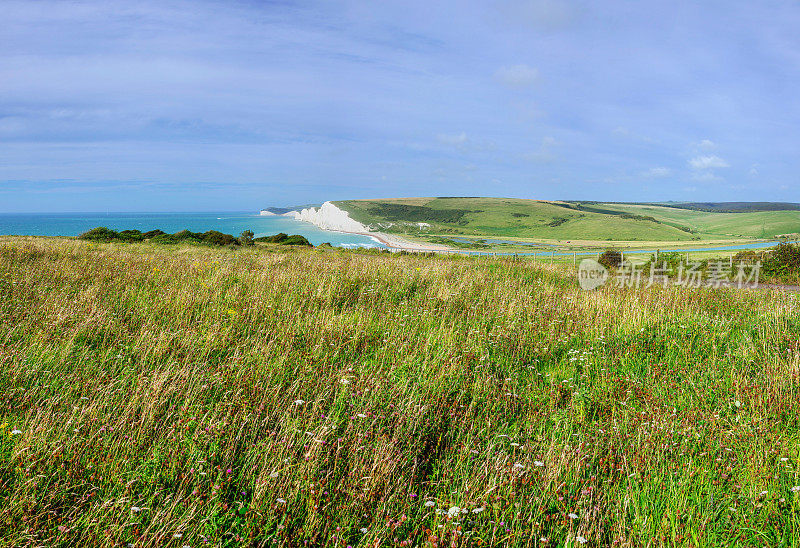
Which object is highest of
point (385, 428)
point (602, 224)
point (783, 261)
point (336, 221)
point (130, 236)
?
point (336, 221)

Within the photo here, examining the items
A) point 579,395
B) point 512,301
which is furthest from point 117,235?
point 579,395

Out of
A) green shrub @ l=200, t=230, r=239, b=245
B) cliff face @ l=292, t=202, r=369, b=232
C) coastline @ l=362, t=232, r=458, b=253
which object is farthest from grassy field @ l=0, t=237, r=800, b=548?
cliff face @ l=292, t=202, r=369, b=232

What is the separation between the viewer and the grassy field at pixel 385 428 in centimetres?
242

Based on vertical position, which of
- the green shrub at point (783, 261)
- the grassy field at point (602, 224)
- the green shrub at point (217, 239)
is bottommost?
the green shrub at point (783, 261)

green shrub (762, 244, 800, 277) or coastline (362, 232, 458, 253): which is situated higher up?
coastline (362, 232, 458, 253)

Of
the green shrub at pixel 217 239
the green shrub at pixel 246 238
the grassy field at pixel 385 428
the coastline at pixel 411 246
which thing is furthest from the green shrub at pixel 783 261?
the green shrub at pixel 217 239

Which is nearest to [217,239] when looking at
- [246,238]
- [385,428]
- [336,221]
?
[246,238]

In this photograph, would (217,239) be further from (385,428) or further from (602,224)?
(602,224)

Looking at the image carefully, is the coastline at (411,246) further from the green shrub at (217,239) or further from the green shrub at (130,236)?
the green shrub at (130,236)

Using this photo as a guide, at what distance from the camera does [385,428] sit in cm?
330

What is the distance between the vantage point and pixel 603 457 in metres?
3.30

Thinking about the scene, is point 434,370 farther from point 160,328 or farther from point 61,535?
point 160,328

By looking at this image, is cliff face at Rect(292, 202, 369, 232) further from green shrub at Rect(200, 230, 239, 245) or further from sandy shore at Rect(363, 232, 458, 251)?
green shrub at Rect(200, 230, 239, 245)

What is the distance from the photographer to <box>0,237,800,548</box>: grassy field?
242 cm
